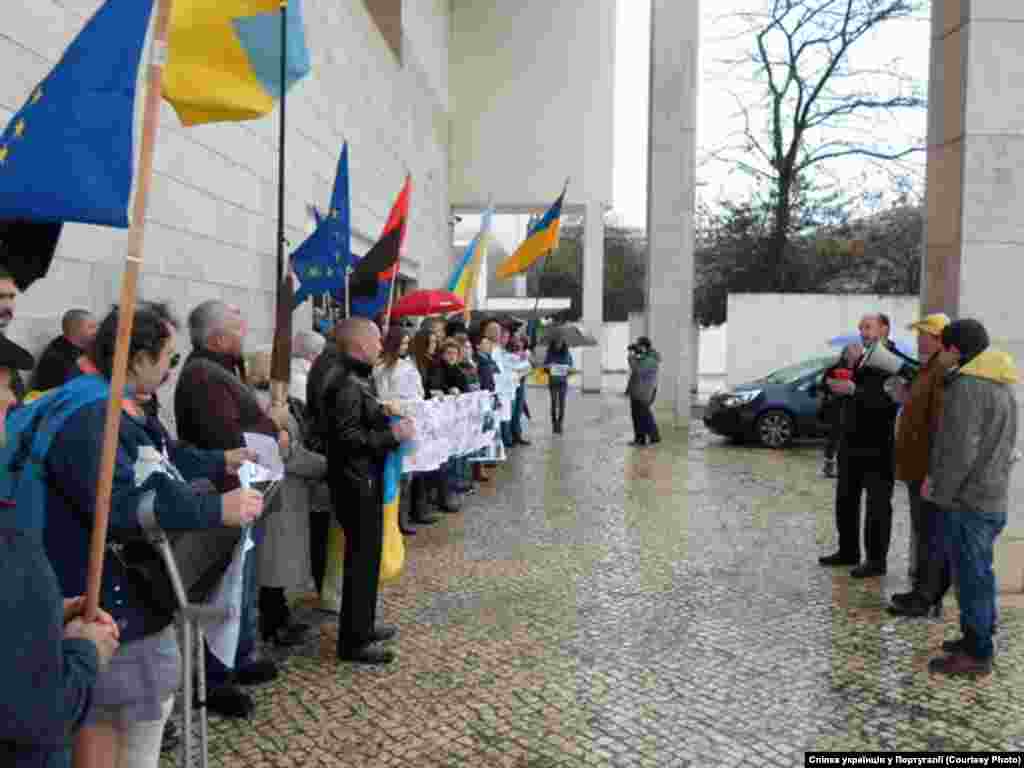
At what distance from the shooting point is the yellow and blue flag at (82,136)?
276cm

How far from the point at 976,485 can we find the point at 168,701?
158 inches

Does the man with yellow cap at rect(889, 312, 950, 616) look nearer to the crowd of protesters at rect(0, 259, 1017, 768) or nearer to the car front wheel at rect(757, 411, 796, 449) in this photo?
the crowd of protesters at rect(0, 259, 1017, 768)

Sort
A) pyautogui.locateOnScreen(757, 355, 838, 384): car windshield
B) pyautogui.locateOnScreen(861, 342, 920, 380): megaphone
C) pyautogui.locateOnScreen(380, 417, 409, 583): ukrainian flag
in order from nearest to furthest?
pyautogui.locateOnScreen(380, 417, 409, 583): ukrainian flag, pyautogui.locateOnScreen(861, 342, 920, 380): megaphone, pyautogui.locateOnScreen(757, 355, 838, 384): car windshield

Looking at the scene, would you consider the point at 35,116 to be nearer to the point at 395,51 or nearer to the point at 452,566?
the point at 452,566

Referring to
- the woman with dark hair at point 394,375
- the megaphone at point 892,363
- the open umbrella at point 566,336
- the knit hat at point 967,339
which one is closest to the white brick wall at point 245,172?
the woman with dark hair at point 394,375

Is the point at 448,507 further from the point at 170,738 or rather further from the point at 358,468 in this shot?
the point at 170,738

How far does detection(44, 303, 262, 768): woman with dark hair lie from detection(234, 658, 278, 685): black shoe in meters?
1.90

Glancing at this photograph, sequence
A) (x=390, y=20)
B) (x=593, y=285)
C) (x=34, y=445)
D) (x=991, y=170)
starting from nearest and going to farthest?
(x=34, y=445)
(x=991, y=170)
(x=390, y=20)
(x=593, y=285)

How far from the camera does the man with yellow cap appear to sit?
5.64 meters

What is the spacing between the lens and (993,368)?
484 centimetres

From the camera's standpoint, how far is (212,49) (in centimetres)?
362

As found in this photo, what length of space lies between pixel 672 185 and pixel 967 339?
1502cm

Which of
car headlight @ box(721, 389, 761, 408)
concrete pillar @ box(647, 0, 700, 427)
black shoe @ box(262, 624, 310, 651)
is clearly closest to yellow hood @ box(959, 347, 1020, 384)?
black shoe @ box(262, 624, 310, 651)

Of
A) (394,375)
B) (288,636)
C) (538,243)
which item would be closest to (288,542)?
(288,636)
